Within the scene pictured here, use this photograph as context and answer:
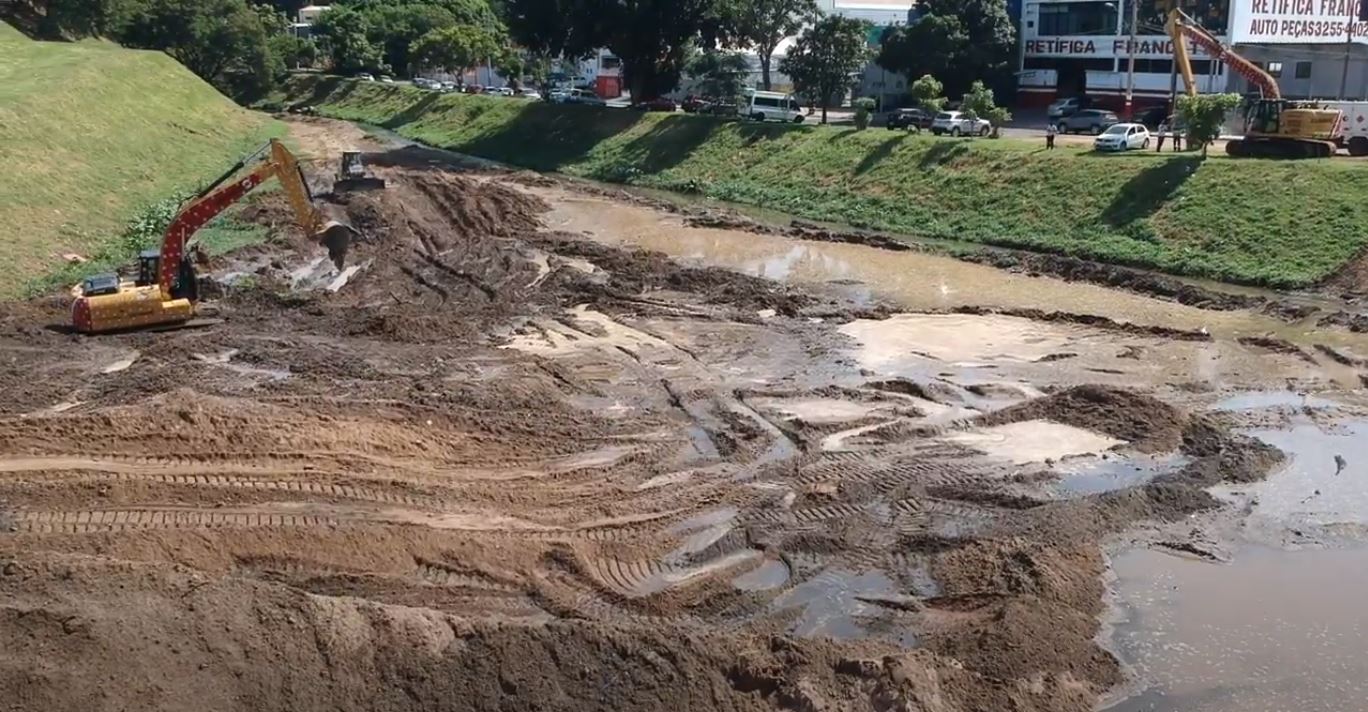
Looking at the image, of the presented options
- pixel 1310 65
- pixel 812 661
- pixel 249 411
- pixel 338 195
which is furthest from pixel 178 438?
pixel 1310 65

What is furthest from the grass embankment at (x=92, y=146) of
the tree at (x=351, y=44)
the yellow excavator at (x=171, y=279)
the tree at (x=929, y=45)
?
the tree at (x=351, y=44)

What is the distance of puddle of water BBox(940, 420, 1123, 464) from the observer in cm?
1803

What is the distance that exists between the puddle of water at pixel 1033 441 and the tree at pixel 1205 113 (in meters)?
19.7

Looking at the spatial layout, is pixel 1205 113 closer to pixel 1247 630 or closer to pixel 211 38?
pixel 1247 630

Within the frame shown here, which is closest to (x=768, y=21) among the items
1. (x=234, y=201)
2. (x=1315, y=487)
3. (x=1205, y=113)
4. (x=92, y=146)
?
(x=1205, y=113)

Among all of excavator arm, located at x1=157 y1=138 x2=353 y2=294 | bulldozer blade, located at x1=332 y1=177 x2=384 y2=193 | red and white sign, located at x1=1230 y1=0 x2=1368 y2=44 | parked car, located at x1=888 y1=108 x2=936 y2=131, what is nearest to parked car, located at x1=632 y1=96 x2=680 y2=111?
parked car, located at x1=888 y1=108 x2=936 y2=131

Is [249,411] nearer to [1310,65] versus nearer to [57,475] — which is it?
[57,475]

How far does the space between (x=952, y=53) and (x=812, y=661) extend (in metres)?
55.7

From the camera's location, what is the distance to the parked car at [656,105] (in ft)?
200

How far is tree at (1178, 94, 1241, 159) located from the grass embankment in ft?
89.4

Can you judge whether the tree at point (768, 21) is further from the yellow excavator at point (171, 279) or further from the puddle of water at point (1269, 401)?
the puddle of water at point (1269, 401)

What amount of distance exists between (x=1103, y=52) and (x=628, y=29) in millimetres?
26257

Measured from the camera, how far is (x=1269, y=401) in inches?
826

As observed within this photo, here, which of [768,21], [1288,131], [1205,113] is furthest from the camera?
[768,21]
